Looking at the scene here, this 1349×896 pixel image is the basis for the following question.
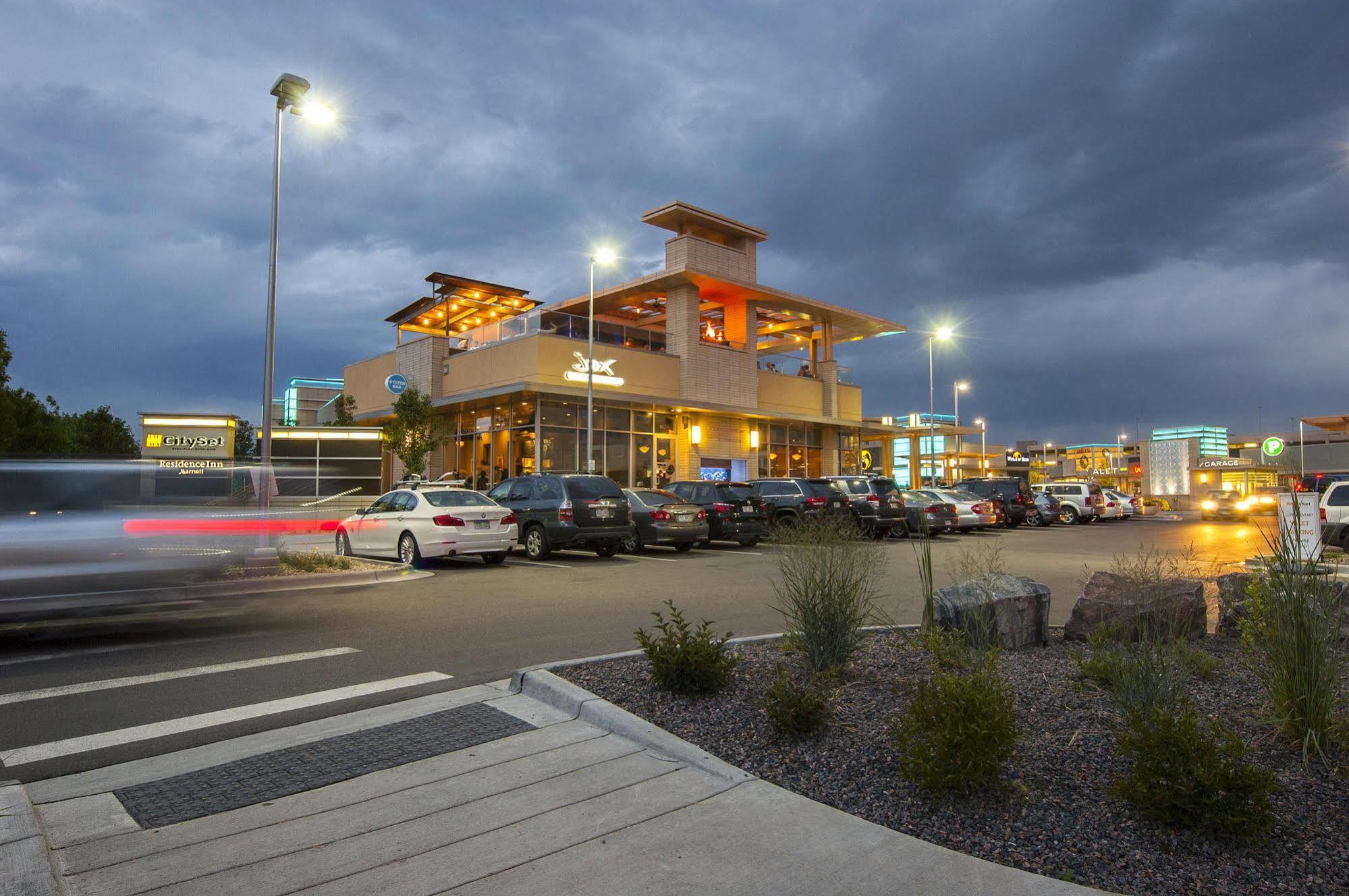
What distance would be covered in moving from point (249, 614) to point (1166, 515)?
5309cm

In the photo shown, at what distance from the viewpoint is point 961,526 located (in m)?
30.3

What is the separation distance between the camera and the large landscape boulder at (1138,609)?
527 cm

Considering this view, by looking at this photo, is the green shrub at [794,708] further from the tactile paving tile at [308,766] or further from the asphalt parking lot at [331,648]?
the asphalt parking lot at [331,648]

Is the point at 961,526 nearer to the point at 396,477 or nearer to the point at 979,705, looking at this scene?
the point at 396,477

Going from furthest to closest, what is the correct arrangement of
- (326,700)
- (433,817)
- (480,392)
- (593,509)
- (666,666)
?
(480,392) < (593,509) < (326,700) < (666,666) < (433,817)

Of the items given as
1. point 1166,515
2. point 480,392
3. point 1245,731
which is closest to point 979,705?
point 1245,731

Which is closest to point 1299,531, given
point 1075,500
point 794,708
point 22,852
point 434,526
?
point 794,708

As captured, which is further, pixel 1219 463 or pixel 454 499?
pixel 1219 463

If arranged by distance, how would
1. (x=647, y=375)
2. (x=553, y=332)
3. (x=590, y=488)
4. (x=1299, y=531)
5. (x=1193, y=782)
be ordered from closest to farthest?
(x=1193, y=782) < (x=1299, y=531) < (x=590, y=488) < (x=553, y=332) < (x=647, y=375)

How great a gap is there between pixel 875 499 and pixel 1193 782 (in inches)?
819

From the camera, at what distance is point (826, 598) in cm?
571

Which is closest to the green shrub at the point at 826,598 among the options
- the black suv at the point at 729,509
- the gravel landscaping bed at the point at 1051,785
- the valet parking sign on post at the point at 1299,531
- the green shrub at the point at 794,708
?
the gravel landscaping bed at the point at 1051,785

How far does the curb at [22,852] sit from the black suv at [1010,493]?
1287 inches

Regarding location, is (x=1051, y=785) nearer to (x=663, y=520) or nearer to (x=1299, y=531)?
(x=1299, y=531)
